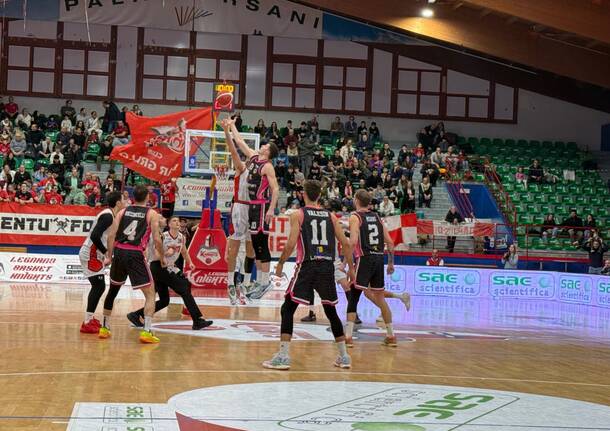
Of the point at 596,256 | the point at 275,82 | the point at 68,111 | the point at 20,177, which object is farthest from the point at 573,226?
the point at 68,111

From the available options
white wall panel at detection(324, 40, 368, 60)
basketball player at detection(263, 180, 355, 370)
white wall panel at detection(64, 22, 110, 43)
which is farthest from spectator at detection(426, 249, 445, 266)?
white wall panel at detection(64, 22, 110, 43)

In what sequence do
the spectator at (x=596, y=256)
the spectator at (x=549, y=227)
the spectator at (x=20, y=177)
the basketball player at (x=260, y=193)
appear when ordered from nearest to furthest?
the basketball player at (x=260, y=193) < the spectator at (x=596, y=256) < the spectator at (x=20, y=177) < the spectator at (x=549, y=227)

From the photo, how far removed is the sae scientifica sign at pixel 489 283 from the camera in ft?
80.2

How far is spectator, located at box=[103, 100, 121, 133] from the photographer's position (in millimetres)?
33188

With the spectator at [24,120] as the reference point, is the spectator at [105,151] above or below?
below

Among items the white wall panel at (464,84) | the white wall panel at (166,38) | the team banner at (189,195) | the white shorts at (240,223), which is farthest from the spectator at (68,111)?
the white shorts at (240,223)

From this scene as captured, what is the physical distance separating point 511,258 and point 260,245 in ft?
49.4

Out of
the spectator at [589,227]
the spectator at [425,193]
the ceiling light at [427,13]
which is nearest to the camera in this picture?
the spectator at [589,227]

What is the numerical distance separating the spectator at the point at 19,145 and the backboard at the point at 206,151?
11.2m

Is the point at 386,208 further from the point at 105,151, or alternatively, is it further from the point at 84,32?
the point at 84,32

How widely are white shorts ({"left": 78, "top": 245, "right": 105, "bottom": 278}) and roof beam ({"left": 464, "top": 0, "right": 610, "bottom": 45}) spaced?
17386 millimetres

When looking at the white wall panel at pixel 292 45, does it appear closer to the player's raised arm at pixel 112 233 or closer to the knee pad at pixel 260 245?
the knee pad at pixel 260 245

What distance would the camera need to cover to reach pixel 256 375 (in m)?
8.66

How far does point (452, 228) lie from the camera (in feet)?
91.1
